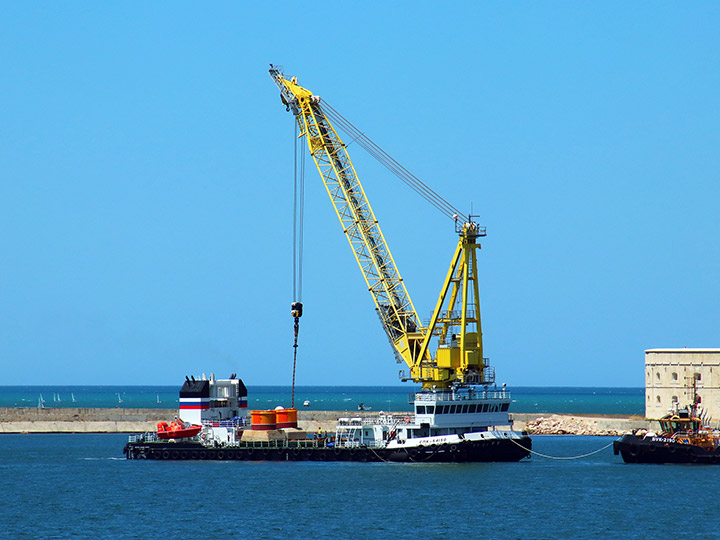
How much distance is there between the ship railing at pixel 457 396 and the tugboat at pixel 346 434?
0.22 feet

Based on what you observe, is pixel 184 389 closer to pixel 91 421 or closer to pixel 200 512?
pixel 200 512

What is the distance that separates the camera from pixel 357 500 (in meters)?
62.5

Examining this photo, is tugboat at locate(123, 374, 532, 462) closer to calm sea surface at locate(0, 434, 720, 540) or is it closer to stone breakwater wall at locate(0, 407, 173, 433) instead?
calm sea surface at locate(0, 434, 720, 540)

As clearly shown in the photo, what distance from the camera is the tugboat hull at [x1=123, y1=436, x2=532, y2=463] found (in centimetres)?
7675

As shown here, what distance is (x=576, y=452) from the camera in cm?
9550

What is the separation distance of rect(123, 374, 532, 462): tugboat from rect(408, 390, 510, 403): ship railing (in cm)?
7

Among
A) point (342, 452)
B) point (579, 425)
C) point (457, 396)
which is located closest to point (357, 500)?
point (342, 452)

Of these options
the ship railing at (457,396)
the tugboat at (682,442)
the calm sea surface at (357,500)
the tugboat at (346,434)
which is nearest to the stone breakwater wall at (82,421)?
the tugboat at (346,434)

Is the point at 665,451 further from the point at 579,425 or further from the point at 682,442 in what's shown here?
A: the point at 579,425

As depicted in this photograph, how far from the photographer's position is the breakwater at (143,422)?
123438 mm

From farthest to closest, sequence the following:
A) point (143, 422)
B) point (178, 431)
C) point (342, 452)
Result: 1. point (143, 422)
2. point (178, 431)
3. point (342, 452)

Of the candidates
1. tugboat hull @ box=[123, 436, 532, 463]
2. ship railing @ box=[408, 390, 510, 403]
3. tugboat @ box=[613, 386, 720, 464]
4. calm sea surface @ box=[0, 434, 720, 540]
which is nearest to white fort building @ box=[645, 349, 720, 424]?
calm sea surface @ box=[0, 434, 720, 540]

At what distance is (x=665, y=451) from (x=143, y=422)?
66.3 metres

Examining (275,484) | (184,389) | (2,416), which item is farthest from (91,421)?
(275,484)
